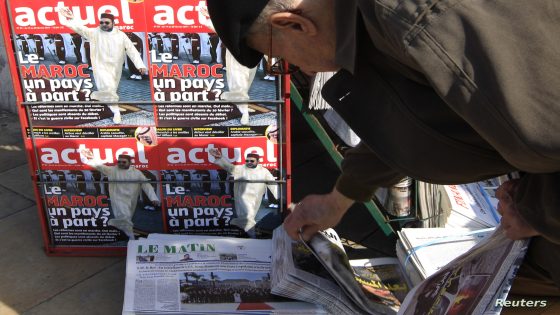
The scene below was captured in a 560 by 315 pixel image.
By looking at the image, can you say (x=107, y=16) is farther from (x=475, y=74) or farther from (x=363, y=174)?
(x=475, y=74)

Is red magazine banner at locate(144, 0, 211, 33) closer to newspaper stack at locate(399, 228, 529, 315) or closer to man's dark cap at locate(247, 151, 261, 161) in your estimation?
man's dark cap at locate(247, 151, 261, 161)

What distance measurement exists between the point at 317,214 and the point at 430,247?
1.88 ft

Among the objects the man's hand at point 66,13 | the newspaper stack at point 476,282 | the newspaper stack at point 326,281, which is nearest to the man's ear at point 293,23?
the newspaper stack at point 476,282

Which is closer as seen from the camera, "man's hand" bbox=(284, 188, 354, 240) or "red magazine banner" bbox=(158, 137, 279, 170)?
"man's hand" bbox=(284, 188, 354, 240)

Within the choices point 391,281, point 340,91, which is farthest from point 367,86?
point 391,281

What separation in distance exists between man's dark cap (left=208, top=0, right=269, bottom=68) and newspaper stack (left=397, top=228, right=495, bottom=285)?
1.17 meters

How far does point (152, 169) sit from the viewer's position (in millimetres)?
2295

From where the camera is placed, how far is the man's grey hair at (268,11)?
1.00 m

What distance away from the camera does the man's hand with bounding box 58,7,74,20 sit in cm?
201

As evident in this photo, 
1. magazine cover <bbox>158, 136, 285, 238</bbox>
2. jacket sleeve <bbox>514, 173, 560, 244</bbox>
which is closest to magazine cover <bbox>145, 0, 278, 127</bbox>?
magazine cover <bbox>158, 136, 285, 238</bbox>

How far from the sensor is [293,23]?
1.03 metres

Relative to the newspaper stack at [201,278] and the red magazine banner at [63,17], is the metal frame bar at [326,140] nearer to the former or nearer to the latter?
the newspaper stack at [201,278]

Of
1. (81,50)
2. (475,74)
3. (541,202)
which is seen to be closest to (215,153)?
(81,50)

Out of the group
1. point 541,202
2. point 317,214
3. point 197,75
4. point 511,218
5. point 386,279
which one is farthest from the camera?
point 197,75
